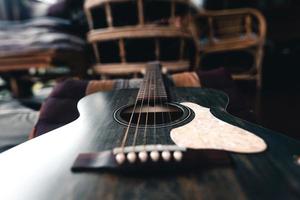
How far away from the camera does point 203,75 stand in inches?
38.9

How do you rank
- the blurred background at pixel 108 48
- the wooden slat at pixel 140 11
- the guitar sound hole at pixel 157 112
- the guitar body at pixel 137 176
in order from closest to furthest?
the guitar body at pixel 137 176 < the guitar sound hole at pixel 157 112 < the blurred background at pixel 108 48 < the wooden slat at pixel 140 11

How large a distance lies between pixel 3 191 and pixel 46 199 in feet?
0.25

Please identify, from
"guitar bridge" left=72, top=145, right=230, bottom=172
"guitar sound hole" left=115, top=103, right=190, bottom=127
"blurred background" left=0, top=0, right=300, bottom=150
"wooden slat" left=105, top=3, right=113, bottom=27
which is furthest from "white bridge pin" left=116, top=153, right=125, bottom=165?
"wooden slat" left=105, top=3, right=113, bottom=27

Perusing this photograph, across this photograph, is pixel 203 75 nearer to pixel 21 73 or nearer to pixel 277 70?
pixel 21 73

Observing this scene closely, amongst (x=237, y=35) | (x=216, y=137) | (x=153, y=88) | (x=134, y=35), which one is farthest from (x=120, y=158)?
(x=237, y=35)

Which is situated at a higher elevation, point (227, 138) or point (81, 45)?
point (81, 45)

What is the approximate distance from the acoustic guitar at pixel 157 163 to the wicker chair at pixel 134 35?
1.06 meters

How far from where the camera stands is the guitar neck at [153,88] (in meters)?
0.67

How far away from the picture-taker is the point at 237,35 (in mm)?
2342

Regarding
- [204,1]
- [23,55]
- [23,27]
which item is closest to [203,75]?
[23,55]

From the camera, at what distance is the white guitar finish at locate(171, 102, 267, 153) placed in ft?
1.25

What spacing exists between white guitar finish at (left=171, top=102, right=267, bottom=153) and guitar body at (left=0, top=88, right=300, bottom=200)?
0.01 m

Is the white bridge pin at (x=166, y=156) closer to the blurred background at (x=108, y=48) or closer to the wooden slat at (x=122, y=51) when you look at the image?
the blurred background at (x=108, y=48)

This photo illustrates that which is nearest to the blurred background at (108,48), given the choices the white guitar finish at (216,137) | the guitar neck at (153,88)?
the guitar neck at (153,88)
